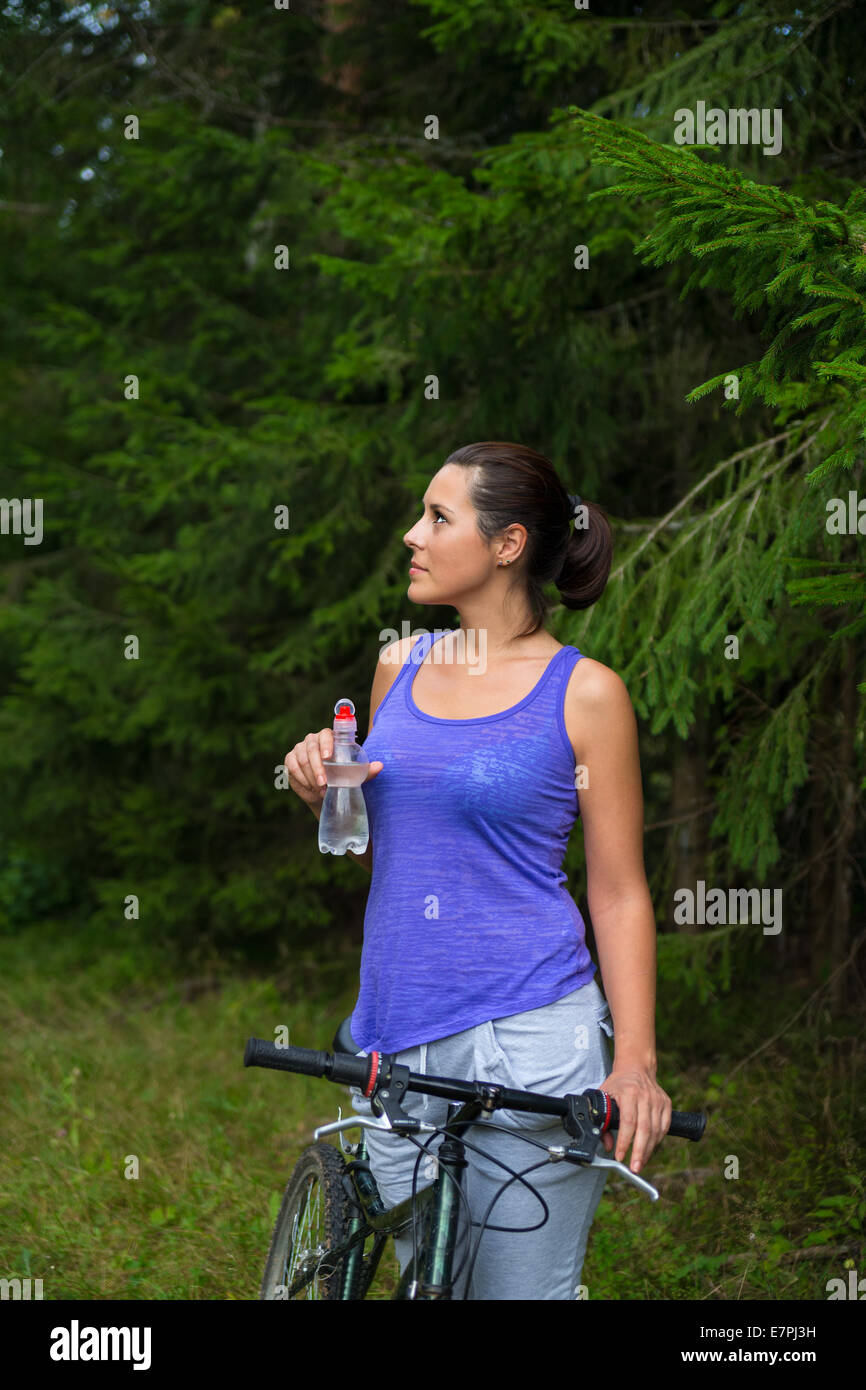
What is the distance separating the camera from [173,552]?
7387 mm

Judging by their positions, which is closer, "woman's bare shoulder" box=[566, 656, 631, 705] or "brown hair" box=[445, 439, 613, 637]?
"woman's bare shoulder" box=[566, 656, 631, 705]

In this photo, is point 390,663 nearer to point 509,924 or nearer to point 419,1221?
point 509,924

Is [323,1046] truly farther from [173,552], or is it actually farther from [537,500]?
[537,500]

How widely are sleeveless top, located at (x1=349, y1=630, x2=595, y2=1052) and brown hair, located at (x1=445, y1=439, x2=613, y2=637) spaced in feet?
1.03

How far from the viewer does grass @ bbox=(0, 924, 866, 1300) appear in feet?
13.2

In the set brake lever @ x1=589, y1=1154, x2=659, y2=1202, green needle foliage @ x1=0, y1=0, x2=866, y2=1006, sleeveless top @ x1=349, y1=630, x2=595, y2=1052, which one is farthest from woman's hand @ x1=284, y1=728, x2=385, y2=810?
green needle foliage @ x1=0, y1=0, x2=866, y2=1006

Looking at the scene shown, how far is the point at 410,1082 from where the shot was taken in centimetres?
201

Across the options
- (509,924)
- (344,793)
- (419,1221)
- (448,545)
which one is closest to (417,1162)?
(419,1221)

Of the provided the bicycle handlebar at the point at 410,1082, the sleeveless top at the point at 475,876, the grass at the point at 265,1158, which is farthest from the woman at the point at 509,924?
the grass at the point at 265,1158

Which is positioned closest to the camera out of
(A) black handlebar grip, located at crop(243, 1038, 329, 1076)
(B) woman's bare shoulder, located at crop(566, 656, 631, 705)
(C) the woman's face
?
(A) black handlebar grip, located at crop(243, 1038, 329, 1076)

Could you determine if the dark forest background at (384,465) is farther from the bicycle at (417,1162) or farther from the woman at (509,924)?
the bicycle at (417,1162)

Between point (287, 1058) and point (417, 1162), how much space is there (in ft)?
1.02

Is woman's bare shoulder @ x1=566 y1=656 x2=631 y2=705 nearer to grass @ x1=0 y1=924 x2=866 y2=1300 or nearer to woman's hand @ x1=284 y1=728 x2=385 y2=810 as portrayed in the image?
woman's hand @ x1=284 y1=728 x2=385 y2=810

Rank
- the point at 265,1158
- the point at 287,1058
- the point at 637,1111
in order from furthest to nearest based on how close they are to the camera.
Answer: the point at 265,1158 < the point at 637,1111 < the point at 287,1058
